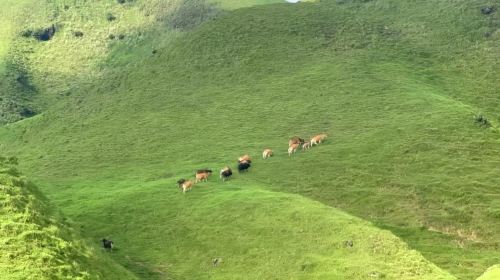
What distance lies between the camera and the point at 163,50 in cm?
9731

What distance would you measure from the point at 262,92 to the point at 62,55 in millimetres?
58013

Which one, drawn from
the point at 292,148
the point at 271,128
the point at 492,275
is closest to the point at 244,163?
the point at 292,148

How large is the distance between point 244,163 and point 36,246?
1262 inches

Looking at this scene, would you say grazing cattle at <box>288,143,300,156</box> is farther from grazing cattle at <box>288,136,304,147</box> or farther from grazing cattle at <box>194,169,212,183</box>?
grazing cattle at <box>194,169,212,183</box>

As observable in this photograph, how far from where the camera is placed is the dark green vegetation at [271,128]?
130 ft

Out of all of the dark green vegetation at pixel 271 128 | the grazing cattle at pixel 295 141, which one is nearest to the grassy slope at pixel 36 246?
the dark green vegetation at pixel 271 128

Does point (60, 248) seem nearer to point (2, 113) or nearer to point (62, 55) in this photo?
point (2, 113)

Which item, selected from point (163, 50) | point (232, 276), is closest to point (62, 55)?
point (163, 50)

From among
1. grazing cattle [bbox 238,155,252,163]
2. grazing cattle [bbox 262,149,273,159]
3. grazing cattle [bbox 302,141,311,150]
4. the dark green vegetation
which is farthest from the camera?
grazing cattle [bbox 302,141,311,150]

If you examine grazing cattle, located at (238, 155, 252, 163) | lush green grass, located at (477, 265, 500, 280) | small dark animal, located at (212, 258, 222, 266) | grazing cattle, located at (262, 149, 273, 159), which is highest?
lush green grass, located at (477, 265, 500, 280)

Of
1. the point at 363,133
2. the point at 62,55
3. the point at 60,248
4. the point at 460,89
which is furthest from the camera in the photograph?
the point at 62,55

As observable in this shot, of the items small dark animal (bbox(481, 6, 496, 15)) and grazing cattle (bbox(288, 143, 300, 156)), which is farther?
small dark animal (bbox(481, 6, 496, 15))

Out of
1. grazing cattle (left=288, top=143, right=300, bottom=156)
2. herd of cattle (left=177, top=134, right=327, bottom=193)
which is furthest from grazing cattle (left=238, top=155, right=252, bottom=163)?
grazing cattle (left=288, top=143, right=300, bottom=156)

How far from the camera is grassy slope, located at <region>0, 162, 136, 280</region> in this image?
22031 mm
